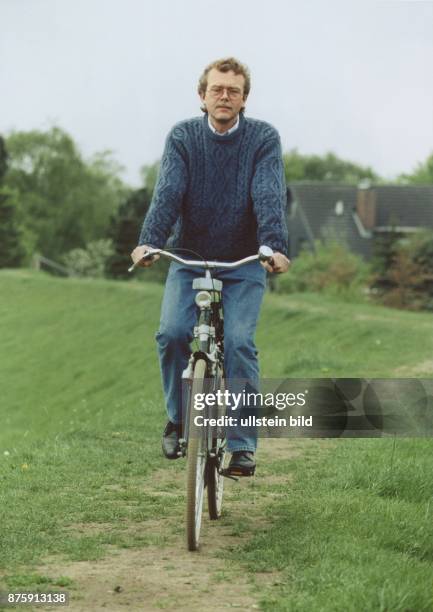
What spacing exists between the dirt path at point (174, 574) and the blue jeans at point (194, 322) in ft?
1.96

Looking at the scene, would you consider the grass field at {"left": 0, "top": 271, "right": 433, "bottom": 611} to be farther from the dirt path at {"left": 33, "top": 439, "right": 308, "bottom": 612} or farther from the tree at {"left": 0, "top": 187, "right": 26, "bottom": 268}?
the tree at {"left": 0, "top": 187, "right": 26, "bottom": 268}

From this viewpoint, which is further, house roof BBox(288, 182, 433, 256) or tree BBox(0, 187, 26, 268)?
tree BBox(0, 187, 26, 268)

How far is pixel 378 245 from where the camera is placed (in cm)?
5903

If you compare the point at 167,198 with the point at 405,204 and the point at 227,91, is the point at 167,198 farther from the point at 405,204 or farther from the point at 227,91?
the point at 405,204

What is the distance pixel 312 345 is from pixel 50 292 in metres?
21.5

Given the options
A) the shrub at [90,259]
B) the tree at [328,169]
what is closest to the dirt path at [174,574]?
the shrub at [90,259]

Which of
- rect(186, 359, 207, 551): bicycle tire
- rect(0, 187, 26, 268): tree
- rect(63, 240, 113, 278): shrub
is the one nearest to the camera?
rect(186, 359, 207, 551): bicycle tire

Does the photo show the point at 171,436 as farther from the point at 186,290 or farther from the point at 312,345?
the point at 312,345

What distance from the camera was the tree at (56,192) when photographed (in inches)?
3310

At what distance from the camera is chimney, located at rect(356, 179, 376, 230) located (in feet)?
239

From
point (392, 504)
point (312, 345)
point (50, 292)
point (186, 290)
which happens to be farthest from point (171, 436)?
point (50, 292)

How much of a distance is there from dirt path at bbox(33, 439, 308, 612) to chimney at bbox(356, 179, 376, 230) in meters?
66.7

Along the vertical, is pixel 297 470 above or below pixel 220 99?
below

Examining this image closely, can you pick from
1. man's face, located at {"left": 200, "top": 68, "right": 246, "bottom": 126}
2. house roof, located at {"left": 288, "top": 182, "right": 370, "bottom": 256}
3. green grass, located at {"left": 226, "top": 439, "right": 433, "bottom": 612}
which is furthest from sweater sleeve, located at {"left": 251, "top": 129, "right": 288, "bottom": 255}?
house roof, located at {"left": 288, "top": 182, "right": 370, "bottom": 256}
